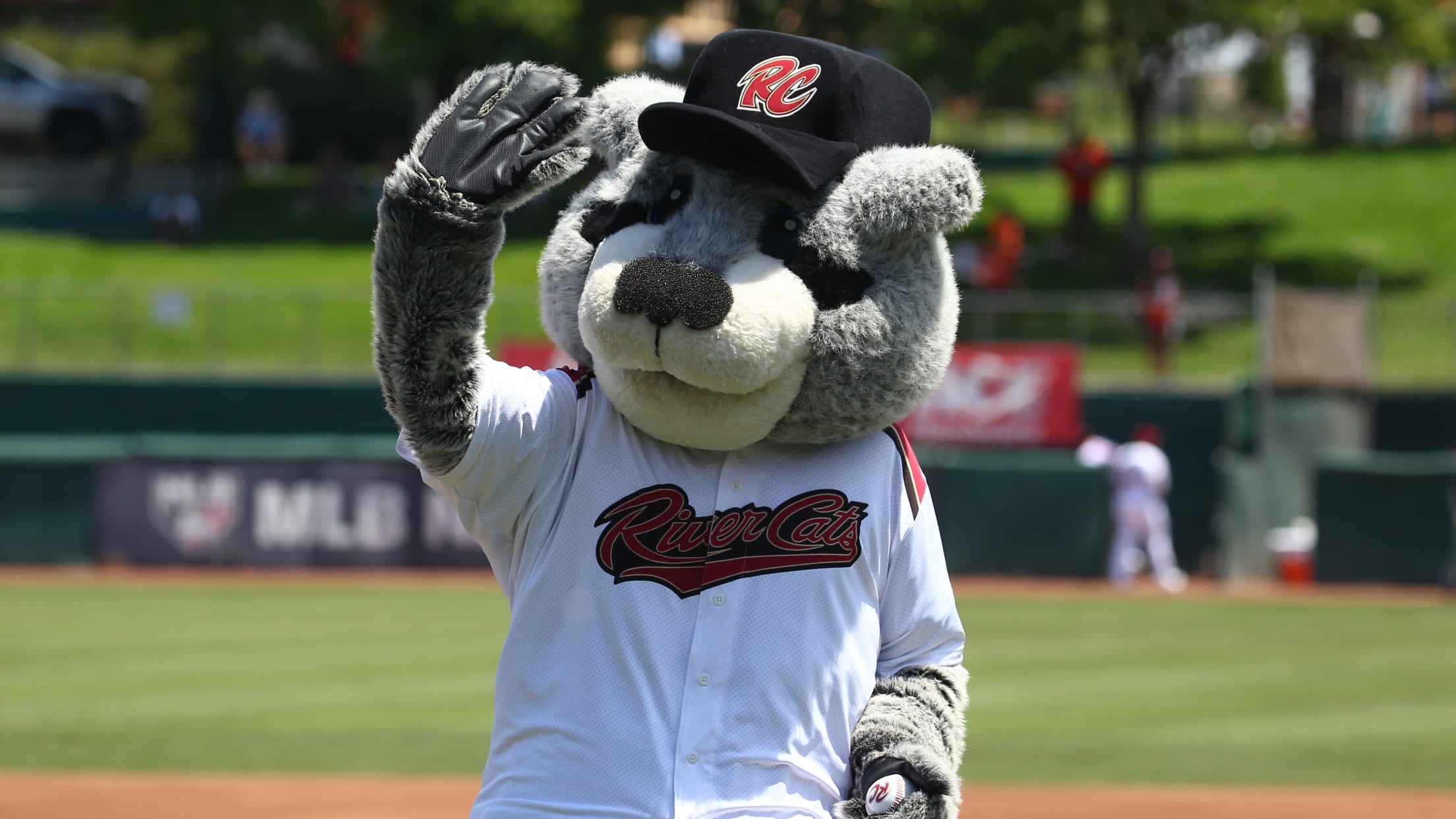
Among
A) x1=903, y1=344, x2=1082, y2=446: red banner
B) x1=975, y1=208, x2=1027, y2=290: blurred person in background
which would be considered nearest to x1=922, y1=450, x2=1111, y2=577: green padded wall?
x1=903, y1=344, x2=1082, y2=446: red banner

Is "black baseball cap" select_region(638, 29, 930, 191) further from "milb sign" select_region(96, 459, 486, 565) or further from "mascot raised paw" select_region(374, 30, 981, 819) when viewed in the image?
"milb sign" select_region(96, 459, 486, 565)

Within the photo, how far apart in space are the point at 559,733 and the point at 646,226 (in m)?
0.86

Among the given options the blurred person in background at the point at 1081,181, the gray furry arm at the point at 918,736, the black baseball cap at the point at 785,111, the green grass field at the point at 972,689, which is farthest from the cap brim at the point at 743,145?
the blurred person in background at the point at 1081,181

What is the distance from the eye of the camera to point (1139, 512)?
60.7ft

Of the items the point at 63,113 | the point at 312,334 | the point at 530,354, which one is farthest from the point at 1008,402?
the point at 63,113

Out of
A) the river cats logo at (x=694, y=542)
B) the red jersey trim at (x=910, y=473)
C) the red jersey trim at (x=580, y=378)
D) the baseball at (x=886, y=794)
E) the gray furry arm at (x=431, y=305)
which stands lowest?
the baseball at (x=886, y=794)

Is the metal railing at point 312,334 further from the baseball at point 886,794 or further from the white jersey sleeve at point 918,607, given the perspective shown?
the baseball at point 886,794

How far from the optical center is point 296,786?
824cm

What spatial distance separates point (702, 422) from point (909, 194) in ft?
1.68

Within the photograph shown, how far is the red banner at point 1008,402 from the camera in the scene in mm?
20125

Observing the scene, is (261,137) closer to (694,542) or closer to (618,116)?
(618,116)

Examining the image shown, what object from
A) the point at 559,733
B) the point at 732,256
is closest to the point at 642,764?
the point at 559,733

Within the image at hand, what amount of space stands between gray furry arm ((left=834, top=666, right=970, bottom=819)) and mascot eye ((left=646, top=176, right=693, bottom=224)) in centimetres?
91

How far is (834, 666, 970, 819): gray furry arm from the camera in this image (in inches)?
113
